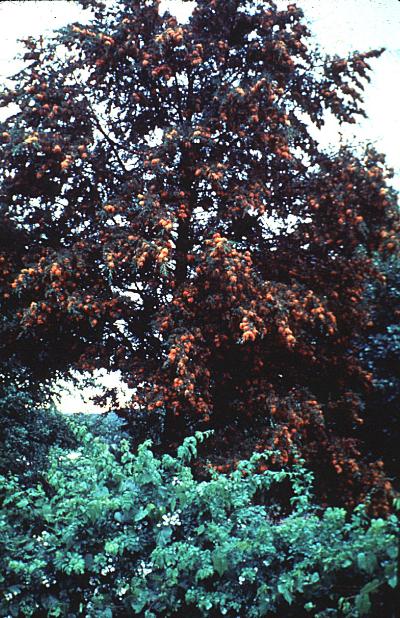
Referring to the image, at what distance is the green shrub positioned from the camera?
10.9ft

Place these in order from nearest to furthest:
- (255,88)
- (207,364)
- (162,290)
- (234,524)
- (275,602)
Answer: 1. (275,602)
2. (234,524)
3. (255,88)
4. (207,364)
5. (162,290)

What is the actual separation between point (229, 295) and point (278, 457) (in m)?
1.79

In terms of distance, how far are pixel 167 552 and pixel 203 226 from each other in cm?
484

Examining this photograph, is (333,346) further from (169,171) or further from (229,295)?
(169,171)

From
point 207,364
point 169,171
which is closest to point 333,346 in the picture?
point 207,364

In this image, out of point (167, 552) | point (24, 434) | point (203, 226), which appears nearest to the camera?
point (167, 552)

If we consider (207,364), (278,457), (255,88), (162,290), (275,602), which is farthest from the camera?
(162,290)

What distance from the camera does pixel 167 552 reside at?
3492 mm

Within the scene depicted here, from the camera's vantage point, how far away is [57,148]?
20.4ft

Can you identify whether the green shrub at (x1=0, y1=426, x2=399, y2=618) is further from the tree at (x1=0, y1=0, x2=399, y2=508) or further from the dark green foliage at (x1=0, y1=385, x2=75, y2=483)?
the dark green foliage at (x1=0, y1=385, x2=75, y2=483)

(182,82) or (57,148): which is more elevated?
(182,82)

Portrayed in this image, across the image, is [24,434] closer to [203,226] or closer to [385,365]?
[203,226]

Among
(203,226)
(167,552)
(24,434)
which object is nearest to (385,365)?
(203,226)

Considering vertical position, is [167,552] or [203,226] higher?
[203,226]
